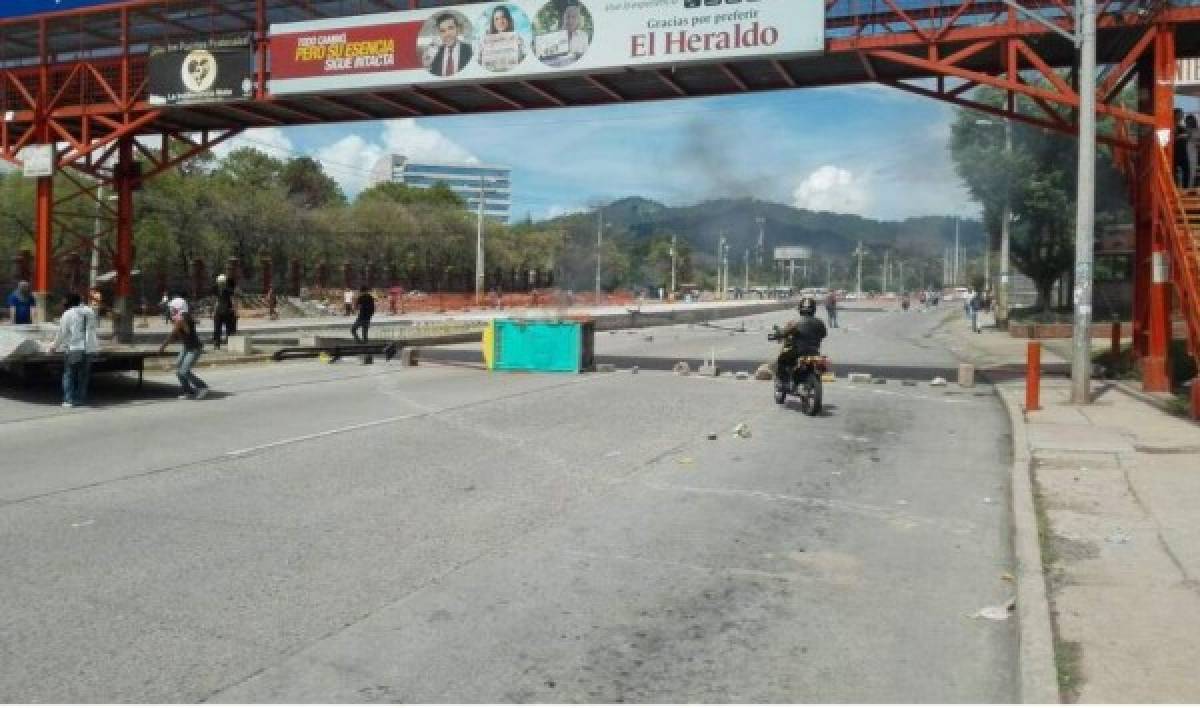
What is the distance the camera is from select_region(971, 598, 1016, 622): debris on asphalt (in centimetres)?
616

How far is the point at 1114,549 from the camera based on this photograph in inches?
300

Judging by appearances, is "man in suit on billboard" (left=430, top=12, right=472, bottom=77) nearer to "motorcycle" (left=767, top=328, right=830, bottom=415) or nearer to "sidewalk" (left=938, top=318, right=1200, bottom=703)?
"motorcycle" (left=767, top=328, right=830, bottom=415)

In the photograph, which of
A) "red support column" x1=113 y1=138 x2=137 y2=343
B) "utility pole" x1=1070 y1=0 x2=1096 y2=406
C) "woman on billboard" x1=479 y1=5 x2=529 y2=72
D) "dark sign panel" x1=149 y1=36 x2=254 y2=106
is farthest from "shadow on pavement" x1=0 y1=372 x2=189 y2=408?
"utility pole" x1=1070 y1=0 x2=1096 y2=406

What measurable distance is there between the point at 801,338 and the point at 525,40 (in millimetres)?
10199

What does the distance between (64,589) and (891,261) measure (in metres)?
185

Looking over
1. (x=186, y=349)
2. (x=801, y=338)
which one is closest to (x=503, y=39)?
(x=186, y=349)

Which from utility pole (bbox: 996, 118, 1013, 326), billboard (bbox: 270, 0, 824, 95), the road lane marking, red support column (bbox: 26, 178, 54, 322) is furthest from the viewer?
utility pole (bbox: 996, 118, 1013, 326)

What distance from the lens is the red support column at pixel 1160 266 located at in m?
18.1

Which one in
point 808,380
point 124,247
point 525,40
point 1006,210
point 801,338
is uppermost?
point 525,40

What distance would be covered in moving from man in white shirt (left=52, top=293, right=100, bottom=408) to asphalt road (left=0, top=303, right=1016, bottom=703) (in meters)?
1.20

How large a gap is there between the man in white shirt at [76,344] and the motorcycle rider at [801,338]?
32.8 ft

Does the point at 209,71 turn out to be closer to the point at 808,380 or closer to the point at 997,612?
the point at 808,380

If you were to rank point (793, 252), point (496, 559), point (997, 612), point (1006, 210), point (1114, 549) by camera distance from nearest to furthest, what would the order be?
point (997, 612) < point (496, 559) < point (1114, 549) < point (1006, 210) < point (793, 252)

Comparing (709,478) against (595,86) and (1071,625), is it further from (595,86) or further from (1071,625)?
(595,86)
